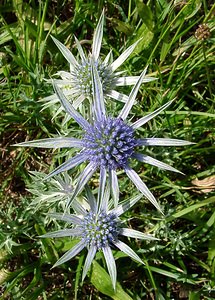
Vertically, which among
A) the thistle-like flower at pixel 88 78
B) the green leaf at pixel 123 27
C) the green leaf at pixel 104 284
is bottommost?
the green leaf at pixel 104 284

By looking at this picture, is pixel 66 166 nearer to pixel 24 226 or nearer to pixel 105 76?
pixel 105 76

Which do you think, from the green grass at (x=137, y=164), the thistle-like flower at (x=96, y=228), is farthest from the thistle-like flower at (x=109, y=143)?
the green grass at (x=137, y=164)

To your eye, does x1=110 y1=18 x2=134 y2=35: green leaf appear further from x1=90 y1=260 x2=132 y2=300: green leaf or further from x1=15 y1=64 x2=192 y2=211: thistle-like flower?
x1=90 y1=260 x2=132 y2=300: green leaf

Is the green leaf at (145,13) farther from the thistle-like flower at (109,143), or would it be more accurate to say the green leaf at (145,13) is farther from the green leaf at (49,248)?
the green leaf at (49,248)

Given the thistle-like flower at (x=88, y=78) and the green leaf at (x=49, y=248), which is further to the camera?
the green leaf at (x=49, y=248)

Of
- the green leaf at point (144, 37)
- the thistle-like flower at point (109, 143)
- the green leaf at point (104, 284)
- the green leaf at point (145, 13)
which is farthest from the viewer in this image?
the green leaf at point (144, 37)

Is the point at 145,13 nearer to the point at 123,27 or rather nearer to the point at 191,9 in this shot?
the point at 123,27

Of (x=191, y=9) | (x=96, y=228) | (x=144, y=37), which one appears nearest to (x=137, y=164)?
(x=96, y=228)

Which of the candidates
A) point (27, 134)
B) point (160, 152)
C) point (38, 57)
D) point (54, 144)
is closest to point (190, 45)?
point (160, 152)
